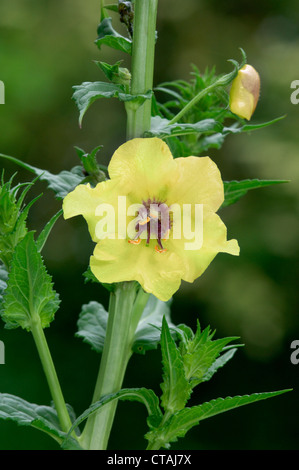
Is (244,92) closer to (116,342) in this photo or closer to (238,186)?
(238,186)

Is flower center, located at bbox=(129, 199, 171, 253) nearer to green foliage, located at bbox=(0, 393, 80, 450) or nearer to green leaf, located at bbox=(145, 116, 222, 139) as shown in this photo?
green leaf, located at bbox=(145, 116, 222, 139)

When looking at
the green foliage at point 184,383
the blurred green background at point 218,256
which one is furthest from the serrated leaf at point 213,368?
the blurred green background at point 218,256

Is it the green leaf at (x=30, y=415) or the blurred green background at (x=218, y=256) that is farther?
the blurred green background at (x=218, y=256)

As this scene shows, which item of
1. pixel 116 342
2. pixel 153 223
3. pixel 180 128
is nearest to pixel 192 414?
pixel 116 342

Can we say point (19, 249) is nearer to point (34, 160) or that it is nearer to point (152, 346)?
point (152, 346)

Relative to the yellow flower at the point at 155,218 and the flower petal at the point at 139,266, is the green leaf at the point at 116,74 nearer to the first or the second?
the yellow flower at the point at 155,218
